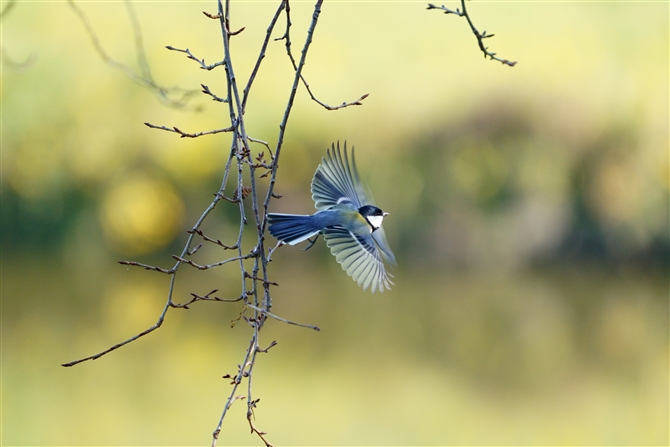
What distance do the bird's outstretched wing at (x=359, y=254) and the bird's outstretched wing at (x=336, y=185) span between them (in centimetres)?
19

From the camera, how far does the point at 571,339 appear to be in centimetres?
443

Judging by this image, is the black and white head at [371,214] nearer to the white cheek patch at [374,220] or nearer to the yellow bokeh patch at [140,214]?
the white cheek patch at [374,220]

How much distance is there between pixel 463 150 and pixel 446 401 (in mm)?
2453

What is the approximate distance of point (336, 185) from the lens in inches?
90.9

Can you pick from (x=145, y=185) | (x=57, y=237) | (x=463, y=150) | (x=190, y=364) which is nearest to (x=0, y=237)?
(x=57, y=237)

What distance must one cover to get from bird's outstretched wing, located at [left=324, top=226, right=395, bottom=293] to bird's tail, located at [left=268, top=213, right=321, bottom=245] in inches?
2.9

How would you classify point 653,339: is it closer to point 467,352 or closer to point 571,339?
point 571,339

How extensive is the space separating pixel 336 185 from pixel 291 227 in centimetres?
42

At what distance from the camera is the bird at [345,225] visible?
1937 millimetres

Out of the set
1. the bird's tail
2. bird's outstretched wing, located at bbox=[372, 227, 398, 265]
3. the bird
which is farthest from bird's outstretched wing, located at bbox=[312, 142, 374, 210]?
the bird's tail

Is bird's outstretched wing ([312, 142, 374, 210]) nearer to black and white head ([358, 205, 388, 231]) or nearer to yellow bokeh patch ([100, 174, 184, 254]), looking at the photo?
black and white head ([358, 205, 388, 231])

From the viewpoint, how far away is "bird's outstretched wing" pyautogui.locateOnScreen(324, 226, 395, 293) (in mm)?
2004

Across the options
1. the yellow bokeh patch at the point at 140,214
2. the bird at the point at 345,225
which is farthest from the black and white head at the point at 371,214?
the yellow bokeh patch at the point at 140,214

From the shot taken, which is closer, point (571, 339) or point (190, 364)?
point (190, 364)
